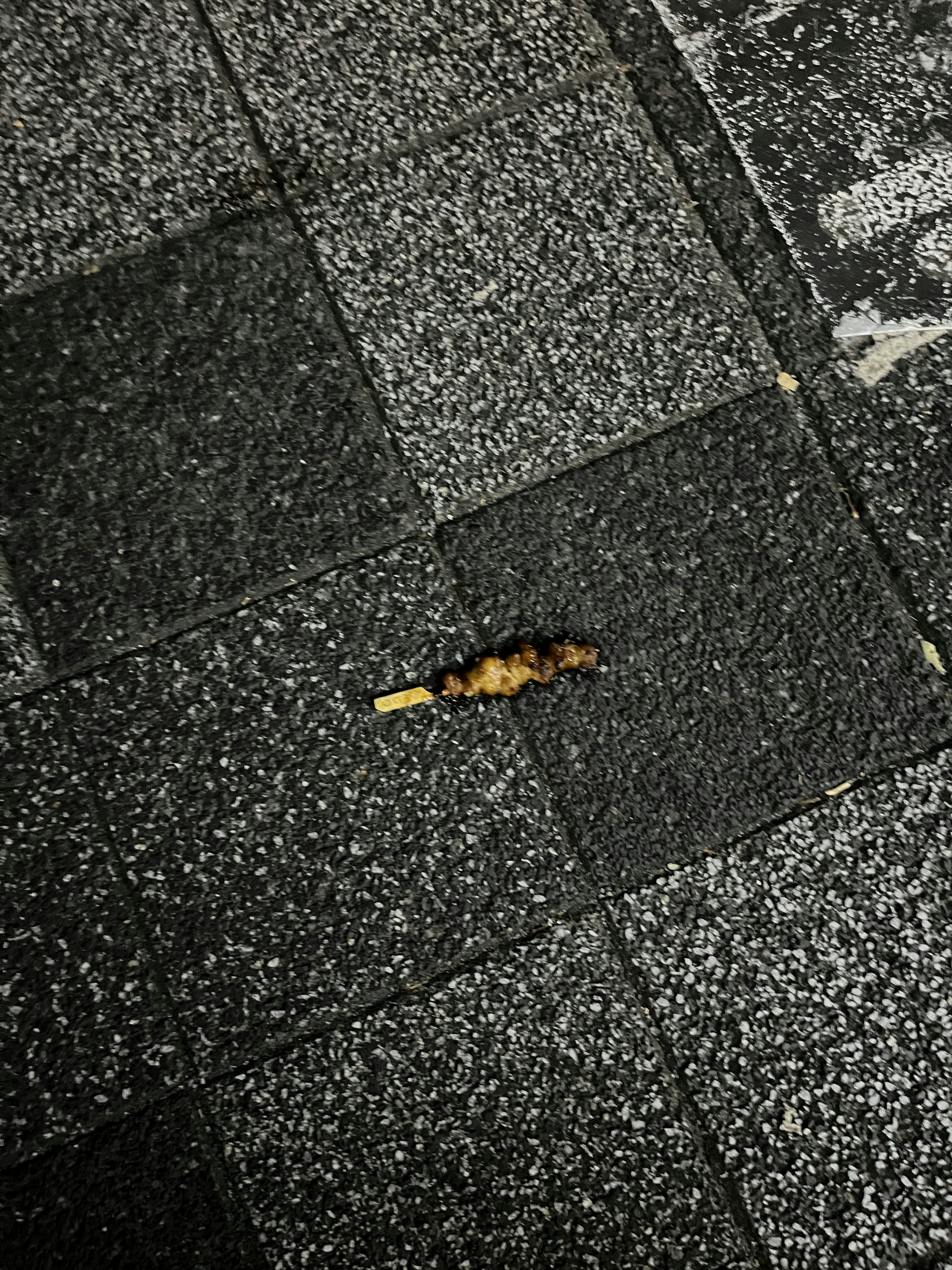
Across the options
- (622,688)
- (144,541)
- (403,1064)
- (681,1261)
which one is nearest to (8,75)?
(144,541)

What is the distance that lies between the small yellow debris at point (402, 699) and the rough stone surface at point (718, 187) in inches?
38.1

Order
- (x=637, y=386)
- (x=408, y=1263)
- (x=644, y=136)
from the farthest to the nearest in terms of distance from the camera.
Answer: (x=644, y=136) → (x=637, y=386) → (x=408, y=1263)

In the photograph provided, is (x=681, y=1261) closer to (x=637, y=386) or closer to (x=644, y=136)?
(x=637, y=386)

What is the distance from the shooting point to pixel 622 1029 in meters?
1.86

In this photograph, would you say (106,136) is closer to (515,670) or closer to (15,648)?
(15,648)

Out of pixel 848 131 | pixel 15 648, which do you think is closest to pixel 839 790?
pixel 848 131

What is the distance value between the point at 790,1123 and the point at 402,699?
3.20ft

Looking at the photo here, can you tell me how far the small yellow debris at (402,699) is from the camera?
195 cm

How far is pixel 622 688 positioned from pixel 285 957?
757mm

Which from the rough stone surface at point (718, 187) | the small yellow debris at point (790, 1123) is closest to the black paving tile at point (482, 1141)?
the small yellow debris at point (790, 1123)

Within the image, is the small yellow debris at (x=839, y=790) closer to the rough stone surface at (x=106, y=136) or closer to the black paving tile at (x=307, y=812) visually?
the black paving tile at (x=307, y=812)

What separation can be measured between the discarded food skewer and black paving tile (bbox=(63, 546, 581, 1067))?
29mm

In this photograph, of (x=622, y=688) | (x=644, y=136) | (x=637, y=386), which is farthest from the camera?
(x=644, y=136)

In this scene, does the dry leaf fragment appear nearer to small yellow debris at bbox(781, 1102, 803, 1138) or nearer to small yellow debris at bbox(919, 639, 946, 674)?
small yellow debris at bbox(919, 639, 946, 674)
